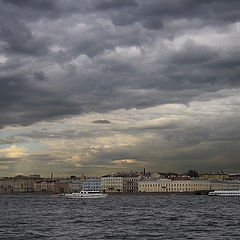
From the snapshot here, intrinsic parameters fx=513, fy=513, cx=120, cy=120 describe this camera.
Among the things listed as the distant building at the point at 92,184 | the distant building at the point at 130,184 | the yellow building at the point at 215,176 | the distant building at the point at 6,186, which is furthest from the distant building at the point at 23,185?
the yellow building at the point at 215,176

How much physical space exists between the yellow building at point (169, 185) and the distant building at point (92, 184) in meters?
17.3

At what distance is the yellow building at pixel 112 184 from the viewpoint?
14100cm

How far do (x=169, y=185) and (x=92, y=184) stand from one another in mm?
26795

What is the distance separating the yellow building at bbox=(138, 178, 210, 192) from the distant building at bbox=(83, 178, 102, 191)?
1729cm

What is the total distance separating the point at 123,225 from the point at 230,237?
27.4 ft

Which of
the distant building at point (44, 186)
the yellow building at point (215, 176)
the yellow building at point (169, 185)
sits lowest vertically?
the yellow building at point (169, 185)

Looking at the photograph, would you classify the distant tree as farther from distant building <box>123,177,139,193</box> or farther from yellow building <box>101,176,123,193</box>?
yellow building <box>101,176,123,193</box>

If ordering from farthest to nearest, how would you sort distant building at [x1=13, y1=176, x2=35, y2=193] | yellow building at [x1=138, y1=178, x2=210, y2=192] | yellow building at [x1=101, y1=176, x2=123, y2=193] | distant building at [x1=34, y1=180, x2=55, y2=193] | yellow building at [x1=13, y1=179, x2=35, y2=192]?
Result: 1. yellow building at [x1=13, y1=179, x2=35, y2=192]
2. distant building at [x1=13, y1=176, x2=35, y2=193]
3. distant building at [x1=34, y1=180, x2=55, y2=193]
4. yellow building at [x1=101, y1=176, x2=123, y2=193]
5. yellow building at [x1=138, y1=178, x2=210, y2=192]

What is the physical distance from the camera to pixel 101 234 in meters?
27.2

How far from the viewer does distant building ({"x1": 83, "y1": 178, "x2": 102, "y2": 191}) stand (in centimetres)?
14712

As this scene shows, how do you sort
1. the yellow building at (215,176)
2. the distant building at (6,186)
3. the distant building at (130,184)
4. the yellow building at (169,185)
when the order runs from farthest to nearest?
the distant building at (6,186) < the yellow building at (215,176) < the distant building at (130,184) < the yellow building at (169,185)

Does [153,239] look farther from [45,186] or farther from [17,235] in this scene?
[45,186]

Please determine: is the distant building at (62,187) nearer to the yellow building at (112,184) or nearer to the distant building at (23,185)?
the distant building at (23,185)

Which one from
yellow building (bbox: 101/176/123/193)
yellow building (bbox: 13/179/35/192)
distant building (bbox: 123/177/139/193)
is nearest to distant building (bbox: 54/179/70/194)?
yellow building (bbox: 13/179/35/192)
